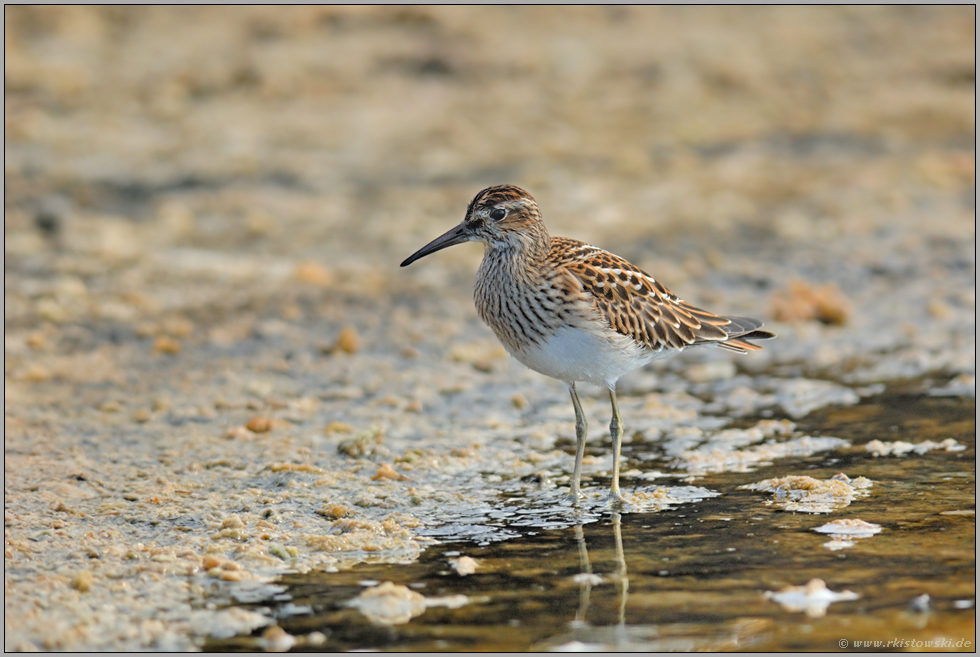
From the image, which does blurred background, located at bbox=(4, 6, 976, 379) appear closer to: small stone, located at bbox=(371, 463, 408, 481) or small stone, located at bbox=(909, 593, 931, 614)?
small stone, located at bbox=(371, 463, 408, 481)

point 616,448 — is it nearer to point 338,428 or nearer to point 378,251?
point 338,428

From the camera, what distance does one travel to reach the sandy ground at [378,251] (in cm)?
580

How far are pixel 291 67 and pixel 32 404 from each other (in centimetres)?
796

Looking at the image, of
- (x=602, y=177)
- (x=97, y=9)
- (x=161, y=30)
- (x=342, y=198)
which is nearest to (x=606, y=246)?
(x=602, y=177)

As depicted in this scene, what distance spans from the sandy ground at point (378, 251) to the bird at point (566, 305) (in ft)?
2.37

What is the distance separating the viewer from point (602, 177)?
12.3 meters

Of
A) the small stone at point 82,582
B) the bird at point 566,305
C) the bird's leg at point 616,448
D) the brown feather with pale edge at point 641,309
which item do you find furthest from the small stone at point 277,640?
the brown feather with pale edge at point 641,309

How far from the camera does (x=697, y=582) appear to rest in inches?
188

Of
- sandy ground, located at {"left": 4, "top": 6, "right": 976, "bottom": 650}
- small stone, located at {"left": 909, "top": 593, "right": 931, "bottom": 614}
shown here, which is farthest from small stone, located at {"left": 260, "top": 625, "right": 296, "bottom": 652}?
small stone, located at {"left": 909, "top": 593, "right": 931, "bottom": 614}

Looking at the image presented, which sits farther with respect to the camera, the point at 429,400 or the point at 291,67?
the point at 291,67

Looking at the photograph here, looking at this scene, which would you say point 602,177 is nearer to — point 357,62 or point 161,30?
point 357,62

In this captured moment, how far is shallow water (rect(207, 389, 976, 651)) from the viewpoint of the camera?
425 cm

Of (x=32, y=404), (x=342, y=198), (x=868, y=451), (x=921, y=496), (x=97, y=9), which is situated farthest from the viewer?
(x=97, y=9)

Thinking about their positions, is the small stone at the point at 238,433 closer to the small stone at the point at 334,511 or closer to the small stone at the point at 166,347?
the small stone at the point at 334,511
